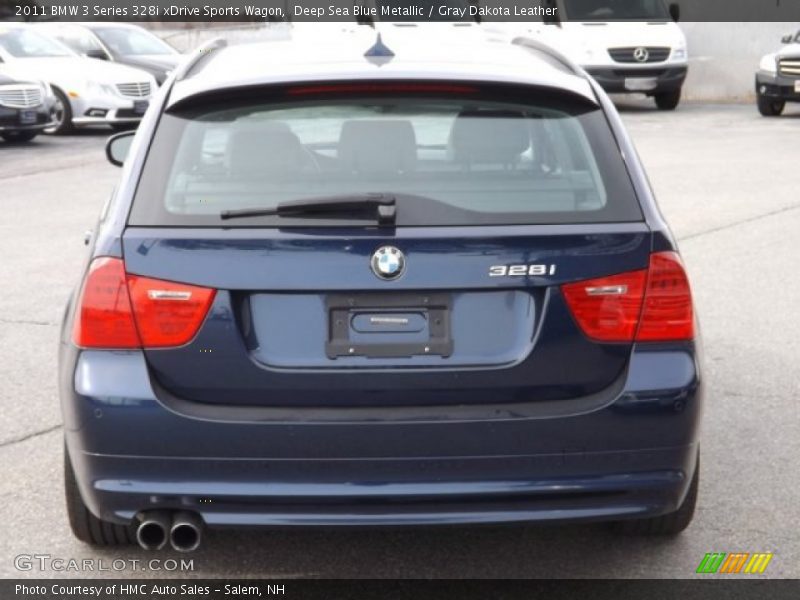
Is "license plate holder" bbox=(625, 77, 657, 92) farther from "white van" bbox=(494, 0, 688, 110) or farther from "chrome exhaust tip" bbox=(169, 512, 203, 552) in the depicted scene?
Answer: "chrome exhaust tip" bbox=(169, 512, 203, 552)

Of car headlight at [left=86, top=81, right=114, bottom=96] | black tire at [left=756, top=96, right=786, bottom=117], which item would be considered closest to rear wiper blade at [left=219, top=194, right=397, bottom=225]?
car headlight at [left=86, top=81, right=114, bottom=96]

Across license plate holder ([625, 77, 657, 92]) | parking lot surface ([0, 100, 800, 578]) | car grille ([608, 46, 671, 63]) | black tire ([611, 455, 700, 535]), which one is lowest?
license plate holder ([625, 77, 657, 92])

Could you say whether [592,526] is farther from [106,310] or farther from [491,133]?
[106,310]

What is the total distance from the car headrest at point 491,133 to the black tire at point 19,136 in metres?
18.5

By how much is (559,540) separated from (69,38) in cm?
2146

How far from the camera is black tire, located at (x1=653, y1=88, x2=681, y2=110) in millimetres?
27278

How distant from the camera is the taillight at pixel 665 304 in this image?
4109mm

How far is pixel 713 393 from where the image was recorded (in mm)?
6836

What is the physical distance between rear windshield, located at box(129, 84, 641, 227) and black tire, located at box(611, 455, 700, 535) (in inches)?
43.2

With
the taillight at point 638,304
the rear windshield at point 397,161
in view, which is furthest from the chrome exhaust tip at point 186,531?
the taillight at point 638,304

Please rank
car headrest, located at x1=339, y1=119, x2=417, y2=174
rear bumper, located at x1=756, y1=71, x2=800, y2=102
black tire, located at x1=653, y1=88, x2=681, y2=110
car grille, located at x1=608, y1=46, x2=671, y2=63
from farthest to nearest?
black tire, located at x1=653, y1=88, x2=681, y2=110 < car grille, located at x1=608, y1=46, x2=671, y2=63 < rear bumper, located at x1=756, y1=71, x2=800, y2=102 < car headrest, located at x1=339, y1=119, x2=417, y2=174

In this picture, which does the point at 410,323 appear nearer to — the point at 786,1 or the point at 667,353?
the point at 667,353

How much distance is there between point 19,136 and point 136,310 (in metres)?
19.0

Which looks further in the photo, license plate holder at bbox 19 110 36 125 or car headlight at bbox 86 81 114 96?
car headlight at bbox 86 81 114 96
